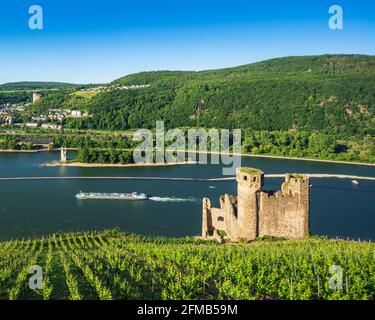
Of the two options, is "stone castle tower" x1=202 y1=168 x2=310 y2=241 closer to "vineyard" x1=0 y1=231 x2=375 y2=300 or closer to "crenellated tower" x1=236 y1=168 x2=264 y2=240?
"crenellated tower" x1=236 y1=168 x2=264 y2=240

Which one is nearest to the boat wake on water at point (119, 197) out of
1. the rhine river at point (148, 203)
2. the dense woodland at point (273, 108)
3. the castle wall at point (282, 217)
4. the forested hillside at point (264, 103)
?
the rhine river at point (148, 203)

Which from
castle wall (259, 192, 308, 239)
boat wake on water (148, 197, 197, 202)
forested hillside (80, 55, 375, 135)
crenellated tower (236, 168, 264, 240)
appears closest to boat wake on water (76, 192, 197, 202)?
boat wake on water (148, 197, 197, 202)

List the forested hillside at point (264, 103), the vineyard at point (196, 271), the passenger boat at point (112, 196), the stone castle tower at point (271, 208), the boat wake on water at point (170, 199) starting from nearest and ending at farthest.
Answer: the vineyard at point (196, 271) < the stone castle tower at point (271, 208) < the boat wake on water at point (170, 199) < the passenger boat at point (112, 196) < the forested hillside at point (264, 103)

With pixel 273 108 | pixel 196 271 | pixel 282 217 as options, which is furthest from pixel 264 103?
pixel 196 271

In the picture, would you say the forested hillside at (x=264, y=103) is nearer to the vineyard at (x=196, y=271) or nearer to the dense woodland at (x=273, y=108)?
the dense woodland at (x=273, y=108)

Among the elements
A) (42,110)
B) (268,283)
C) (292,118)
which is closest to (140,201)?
(268,283)
